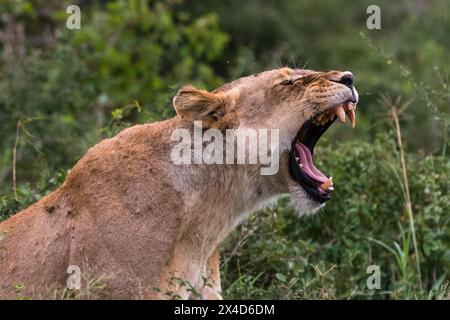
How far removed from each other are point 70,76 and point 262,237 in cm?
407

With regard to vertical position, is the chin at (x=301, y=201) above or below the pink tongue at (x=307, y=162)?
below

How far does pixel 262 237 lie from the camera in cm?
698

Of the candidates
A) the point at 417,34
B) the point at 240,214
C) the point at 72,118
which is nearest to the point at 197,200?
the point at 240,214

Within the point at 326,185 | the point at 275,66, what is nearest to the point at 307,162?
the point at 326,185

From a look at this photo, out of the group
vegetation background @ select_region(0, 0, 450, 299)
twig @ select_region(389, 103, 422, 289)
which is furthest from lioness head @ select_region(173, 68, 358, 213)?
twig @ select_region(389, 103, 422, 289)

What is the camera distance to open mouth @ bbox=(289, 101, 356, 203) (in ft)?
18.3

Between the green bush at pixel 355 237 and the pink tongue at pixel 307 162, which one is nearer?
the pink tongue at pixel 307 162

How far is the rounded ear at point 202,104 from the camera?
539 cm

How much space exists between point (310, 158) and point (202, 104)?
61 centimetres

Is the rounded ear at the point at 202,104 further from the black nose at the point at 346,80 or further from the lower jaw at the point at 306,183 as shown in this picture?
the black nose at the point at 346,80

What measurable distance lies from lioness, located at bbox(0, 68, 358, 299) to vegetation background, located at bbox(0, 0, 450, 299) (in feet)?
1.93

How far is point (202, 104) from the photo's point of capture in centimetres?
543

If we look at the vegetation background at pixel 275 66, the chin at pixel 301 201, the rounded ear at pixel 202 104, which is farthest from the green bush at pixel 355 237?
the rounded ear at pixel 202 104

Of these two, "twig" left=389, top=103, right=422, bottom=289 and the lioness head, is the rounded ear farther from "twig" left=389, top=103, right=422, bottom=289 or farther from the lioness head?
"twig" left=389, top=103, right=422, bottom=289
